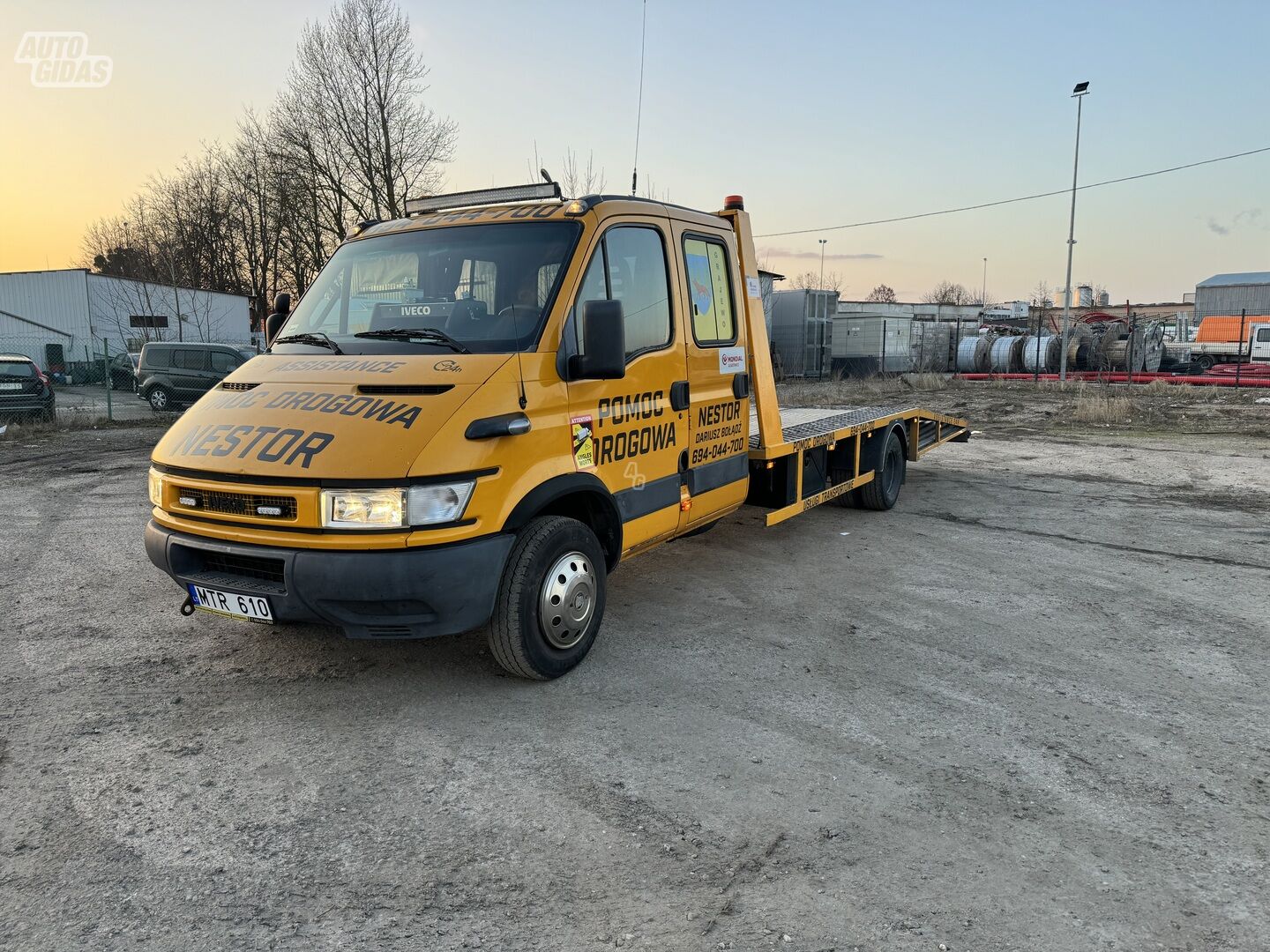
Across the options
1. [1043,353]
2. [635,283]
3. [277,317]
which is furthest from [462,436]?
[1043,353]

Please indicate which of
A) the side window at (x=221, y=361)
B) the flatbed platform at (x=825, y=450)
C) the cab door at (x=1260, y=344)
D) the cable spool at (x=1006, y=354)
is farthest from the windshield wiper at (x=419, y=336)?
the cab door at (x=1260, y=344)

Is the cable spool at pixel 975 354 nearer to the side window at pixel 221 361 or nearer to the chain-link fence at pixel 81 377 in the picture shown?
the side window at pixel 221 361

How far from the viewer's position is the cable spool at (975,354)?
115ft

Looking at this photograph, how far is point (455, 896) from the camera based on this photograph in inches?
104

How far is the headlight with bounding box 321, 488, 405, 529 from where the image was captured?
11.5 ft

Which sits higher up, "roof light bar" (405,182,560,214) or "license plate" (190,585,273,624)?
"roof light bar" (405,182,560,214)

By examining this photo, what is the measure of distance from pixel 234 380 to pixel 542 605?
2.03 m

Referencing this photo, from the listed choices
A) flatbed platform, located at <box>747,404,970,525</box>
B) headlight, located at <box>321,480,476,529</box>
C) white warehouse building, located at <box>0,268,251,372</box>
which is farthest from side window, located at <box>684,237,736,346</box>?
white warehouse building, located at <box>0,268,251,372</box>

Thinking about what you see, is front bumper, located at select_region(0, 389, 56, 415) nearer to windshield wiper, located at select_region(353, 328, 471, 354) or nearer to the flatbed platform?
the flatbed platform

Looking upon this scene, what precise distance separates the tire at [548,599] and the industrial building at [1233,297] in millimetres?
68281

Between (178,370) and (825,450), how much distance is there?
18.0 metres

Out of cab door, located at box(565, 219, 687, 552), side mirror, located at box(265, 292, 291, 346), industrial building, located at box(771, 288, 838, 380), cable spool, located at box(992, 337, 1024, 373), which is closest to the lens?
cab door, located at box(565, 219, 687, 552)

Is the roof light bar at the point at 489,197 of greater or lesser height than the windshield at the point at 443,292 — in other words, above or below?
above

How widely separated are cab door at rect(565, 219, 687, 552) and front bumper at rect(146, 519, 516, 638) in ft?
2.76
